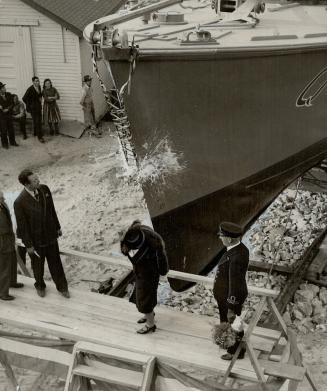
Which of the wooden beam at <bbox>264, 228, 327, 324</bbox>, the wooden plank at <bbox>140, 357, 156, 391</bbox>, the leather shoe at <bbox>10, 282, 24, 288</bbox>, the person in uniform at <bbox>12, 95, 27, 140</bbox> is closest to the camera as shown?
the wooden plank at <bbox>140, 357, 156, 391</bbox>

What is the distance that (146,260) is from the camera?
4.96 m

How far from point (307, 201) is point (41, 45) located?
6.95m

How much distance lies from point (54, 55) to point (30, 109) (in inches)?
57.8

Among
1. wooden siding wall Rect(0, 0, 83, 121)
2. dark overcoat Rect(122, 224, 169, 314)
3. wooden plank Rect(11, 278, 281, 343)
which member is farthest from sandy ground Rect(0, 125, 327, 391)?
dark overcoat Rect(122, 224, 169, 314)

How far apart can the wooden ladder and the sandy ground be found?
1569mm

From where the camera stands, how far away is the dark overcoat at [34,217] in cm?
546

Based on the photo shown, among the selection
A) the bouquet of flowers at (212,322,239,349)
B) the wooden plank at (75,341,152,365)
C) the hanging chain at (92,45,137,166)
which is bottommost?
the wooden plank at (75,341,152,365)

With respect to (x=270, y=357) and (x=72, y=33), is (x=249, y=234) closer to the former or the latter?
(x=270, y=357)

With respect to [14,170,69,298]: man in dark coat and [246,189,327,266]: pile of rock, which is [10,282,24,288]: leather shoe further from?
[246,189,327,266]: pile of rock

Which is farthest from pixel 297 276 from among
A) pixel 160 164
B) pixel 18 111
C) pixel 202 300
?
pixel 18 111

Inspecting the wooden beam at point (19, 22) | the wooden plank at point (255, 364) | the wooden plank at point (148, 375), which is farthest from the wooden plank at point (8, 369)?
the wooden beam at point (19, 22)

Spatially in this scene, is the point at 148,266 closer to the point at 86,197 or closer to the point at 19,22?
the point at 86,197

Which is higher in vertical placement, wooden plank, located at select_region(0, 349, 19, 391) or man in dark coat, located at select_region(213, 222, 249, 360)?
man in dark coat, located at select_region(213, 222, 249, 360)

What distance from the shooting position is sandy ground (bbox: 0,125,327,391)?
22.9 feet
